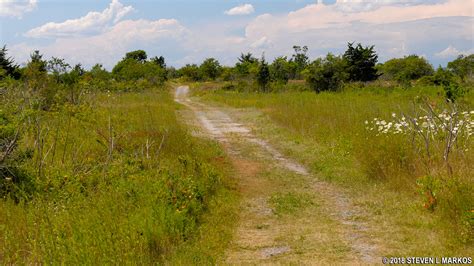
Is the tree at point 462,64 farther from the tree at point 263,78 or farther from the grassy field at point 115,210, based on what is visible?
the grassy field at point 115,210

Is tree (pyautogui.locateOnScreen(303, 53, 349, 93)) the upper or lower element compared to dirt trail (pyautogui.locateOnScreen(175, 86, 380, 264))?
upper

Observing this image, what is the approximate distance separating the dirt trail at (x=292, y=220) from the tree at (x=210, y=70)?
56.5 m

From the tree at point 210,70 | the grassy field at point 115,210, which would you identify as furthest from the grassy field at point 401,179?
the tree at point 210,70

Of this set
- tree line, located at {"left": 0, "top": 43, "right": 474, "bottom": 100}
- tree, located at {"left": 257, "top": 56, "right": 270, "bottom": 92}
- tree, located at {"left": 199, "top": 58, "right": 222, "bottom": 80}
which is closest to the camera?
tree line, located at {"left": 0, "top": 43, "right": 474, "bottom": 100}

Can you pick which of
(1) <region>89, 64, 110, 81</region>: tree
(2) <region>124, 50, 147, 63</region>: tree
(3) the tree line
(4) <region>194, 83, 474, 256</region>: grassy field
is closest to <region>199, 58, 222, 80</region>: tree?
(3) the tree line

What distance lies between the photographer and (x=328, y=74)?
28734 millimetres

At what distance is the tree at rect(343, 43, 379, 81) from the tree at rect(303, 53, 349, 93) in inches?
594

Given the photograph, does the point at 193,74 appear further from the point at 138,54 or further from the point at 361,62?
the point at 361,62

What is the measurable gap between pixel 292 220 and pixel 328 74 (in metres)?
24.0

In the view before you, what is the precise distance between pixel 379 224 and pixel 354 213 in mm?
550

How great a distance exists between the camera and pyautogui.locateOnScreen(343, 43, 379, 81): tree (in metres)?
43.8

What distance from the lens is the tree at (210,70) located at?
2581 inches

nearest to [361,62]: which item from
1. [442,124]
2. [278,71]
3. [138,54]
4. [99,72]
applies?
[278,71]

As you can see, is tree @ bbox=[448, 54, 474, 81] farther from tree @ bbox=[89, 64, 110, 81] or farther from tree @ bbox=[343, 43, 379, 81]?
tree @ bbox=[89, 64, 110, 81]
